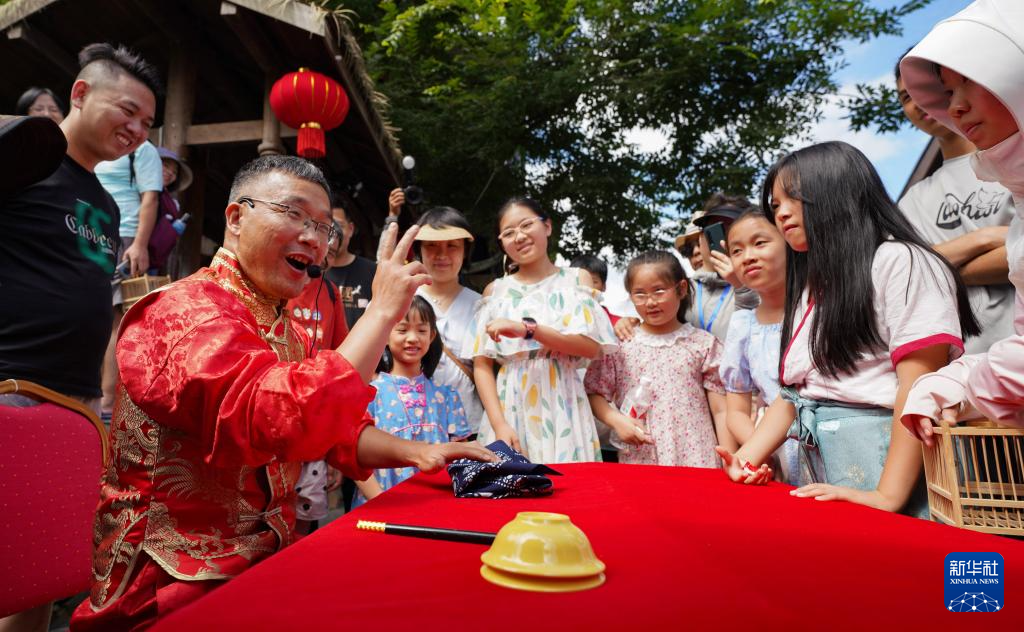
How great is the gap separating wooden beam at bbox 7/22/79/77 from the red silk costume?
4608 mm

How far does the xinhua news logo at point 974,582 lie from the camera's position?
75cm

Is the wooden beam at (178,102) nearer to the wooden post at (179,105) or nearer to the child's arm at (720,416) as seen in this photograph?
the wooden post at (179,105)

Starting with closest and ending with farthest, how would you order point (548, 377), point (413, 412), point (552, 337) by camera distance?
point (552, 337)
point (548, 377)
point (413, 412)

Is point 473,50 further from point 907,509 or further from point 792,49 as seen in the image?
point 907,509

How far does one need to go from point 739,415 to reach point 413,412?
1.57 metres

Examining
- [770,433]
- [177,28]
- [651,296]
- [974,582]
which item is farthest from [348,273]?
[974,582]

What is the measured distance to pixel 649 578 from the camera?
31.7 inches

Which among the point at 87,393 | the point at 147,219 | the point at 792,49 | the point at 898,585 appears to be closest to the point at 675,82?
the point at 792,49

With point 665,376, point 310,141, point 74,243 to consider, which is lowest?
point 665,376

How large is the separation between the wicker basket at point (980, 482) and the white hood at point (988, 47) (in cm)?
69

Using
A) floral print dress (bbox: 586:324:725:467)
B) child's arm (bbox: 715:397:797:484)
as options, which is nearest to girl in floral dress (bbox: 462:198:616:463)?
floral print dress (bbox: 586:324:725:467)

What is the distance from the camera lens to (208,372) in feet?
3.96

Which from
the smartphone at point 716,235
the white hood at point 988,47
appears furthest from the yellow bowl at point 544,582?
the smartphone at point 716,235

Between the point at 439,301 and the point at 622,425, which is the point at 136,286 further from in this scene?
the point at 622,425
